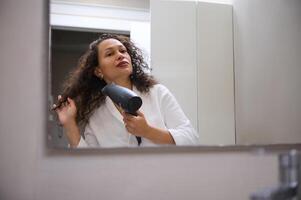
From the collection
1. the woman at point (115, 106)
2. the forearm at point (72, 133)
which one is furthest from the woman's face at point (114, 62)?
the forearm at point (72, 133)

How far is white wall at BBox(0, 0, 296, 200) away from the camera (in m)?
0.59

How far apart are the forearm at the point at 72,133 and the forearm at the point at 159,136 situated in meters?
0.15

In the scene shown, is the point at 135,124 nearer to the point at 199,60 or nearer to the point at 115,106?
the point at 115,106

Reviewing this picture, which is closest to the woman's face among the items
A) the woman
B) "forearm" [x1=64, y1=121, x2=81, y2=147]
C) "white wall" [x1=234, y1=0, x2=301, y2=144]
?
the woman

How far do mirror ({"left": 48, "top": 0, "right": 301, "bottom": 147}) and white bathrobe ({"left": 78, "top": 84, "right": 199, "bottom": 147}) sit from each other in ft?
0.06

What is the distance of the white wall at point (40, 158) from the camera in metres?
0.59

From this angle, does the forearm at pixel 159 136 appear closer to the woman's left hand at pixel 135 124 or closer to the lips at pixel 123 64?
the woman's left hand at pixel 135 124

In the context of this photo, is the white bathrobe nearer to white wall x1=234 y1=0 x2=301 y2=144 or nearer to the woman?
the woman

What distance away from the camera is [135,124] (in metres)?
0.67

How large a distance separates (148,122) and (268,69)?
36 cm

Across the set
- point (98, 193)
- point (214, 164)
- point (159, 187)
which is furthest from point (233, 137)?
point (98, 193)

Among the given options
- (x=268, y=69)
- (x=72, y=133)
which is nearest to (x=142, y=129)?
(x=72, y=133)

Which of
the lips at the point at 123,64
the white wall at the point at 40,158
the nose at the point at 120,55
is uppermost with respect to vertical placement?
the nose at the point at 120,55

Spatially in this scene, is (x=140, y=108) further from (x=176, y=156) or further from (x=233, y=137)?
(x=233, y=137)
